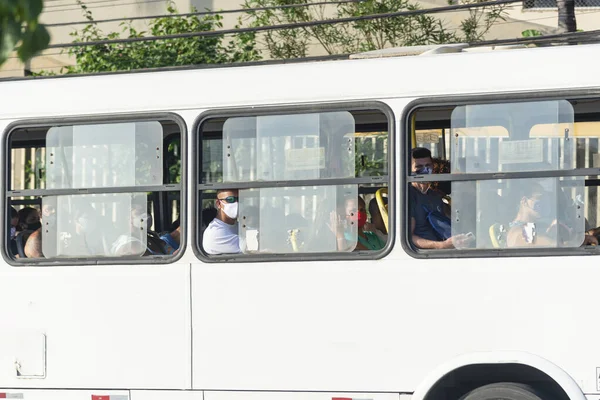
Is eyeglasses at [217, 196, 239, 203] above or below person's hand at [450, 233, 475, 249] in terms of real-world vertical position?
above

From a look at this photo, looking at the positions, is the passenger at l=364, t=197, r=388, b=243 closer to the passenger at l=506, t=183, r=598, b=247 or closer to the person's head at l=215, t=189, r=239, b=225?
the passenger at l=506, t=183, r=598, b=247

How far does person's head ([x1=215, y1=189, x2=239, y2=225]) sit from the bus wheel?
6.41 feet

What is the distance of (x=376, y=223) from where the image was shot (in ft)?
22.2

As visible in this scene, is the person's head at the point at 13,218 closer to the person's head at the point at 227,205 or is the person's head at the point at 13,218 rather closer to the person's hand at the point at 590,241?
the person's head at the point at 227,205

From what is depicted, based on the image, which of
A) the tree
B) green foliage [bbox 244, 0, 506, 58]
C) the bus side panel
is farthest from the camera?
green foliage [bbox 244, 0, 506, 58]

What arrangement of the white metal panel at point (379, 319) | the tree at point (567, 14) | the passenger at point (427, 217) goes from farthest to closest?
the tree at point (567, 14)
the passenger at point (427, 217)
the white metal panel at point (379, 319)

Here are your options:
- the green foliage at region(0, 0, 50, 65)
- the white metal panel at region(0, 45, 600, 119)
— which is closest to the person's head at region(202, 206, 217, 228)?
the white metal panel at region(0, 45, 600, 119)

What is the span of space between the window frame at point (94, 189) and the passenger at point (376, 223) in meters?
1.25

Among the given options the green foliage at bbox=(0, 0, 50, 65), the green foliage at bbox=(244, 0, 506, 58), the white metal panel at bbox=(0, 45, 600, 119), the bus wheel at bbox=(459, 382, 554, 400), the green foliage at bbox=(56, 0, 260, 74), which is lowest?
the bus wheel at bbox=(459, 382, 554, 400)

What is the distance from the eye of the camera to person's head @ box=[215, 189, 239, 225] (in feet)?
22.6

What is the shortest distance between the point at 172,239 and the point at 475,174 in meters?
2.14

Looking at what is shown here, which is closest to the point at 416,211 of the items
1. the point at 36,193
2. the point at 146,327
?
the point at 146,327

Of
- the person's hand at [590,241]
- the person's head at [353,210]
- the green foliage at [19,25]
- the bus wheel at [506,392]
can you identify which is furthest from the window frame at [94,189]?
the green foliage at [19,25]

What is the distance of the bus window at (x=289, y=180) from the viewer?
6.70 meters
